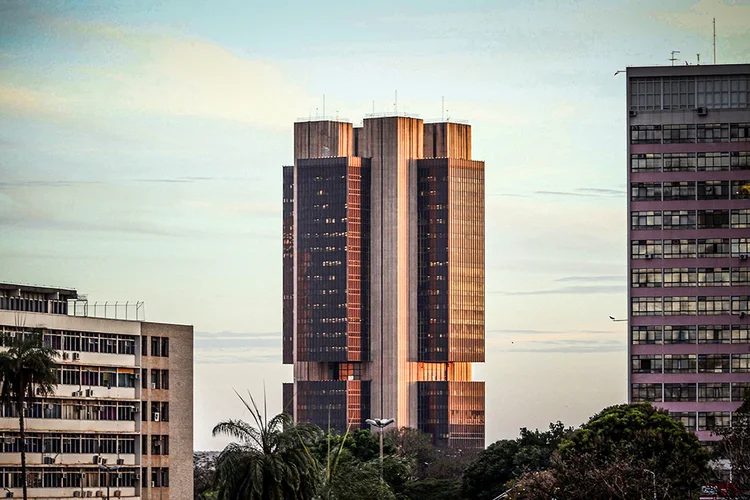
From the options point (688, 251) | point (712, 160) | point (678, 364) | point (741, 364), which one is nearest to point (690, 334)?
point (678, 364)

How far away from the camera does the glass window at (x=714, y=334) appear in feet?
541

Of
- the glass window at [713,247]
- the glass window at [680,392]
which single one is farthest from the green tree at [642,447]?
the glass window at [713,247]

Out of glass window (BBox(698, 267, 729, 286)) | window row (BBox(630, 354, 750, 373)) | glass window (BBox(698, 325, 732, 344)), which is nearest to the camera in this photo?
window row (BBox(630, 354, 750, 373))

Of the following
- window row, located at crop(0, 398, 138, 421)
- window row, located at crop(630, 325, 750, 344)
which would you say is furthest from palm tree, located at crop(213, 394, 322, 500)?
window row, located at crop(630, 325, 750, 344)

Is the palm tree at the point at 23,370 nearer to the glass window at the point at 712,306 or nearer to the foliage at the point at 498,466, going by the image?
the foliage at the point at 498,466

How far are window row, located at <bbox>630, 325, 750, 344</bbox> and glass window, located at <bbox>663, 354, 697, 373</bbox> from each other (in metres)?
1.64

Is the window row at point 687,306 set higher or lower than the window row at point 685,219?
lower

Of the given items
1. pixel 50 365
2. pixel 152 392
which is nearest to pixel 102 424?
pixel 152 392

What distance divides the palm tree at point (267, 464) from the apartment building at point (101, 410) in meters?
45.5

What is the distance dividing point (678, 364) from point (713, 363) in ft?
11.8

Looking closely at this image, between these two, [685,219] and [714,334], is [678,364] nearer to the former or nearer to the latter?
[714,334]

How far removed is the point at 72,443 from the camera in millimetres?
127875

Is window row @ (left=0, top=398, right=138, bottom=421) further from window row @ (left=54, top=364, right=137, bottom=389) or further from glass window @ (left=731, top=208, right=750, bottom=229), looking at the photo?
glass window @ (left=731, top=208, right=750, bottom=229)

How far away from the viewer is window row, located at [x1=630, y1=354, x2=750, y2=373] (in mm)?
163000
